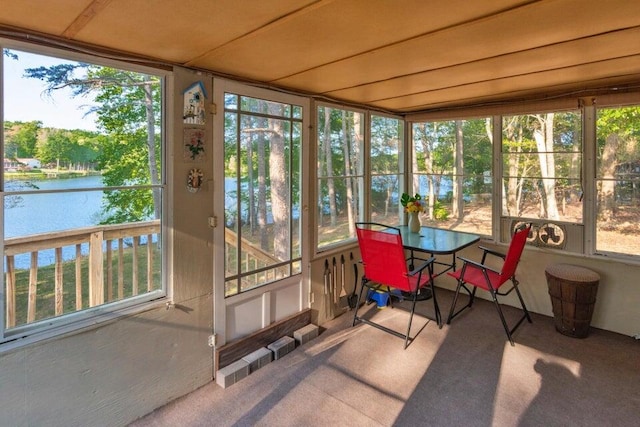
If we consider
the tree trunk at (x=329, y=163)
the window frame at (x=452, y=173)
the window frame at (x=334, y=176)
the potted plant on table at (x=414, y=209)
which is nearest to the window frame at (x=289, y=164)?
the window frame at (x=334, y=176)

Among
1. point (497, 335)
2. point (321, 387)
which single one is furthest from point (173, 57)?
point (497, 335)

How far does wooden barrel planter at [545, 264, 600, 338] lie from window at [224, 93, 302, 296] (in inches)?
92.4

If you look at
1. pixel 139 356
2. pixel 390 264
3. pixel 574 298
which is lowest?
pixel 139 356

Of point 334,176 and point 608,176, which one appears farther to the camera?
point 334,176

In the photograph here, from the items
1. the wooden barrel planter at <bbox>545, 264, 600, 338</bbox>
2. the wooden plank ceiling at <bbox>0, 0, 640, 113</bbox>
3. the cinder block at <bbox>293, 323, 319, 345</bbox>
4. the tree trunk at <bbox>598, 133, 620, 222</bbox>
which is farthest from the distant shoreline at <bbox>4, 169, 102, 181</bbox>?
the tree trunk at <bbox>598, 133, 620, 222</bbox>

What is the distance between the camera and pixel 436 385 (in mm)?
2504

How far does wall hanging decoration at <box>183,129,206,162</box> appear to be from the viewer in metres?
2.35

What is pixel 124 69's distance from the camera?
2096mm

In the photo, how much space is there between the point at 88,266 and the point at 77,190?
0.46m

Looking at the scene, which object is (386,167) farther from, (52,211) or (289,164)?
(52,211)

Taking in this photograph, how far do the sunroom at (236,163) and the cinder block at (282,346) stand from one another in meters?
0.10

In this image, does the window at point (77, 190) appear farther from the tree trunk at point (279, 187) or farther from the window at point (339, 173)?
the window at point (339, 173)

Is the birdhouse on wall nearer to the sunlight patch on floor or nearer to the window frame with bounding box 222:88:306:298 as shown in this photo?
the window frame with bounding box 222:88:306:298

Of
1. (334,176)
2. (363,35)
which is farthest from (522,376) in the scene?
(363,35)
